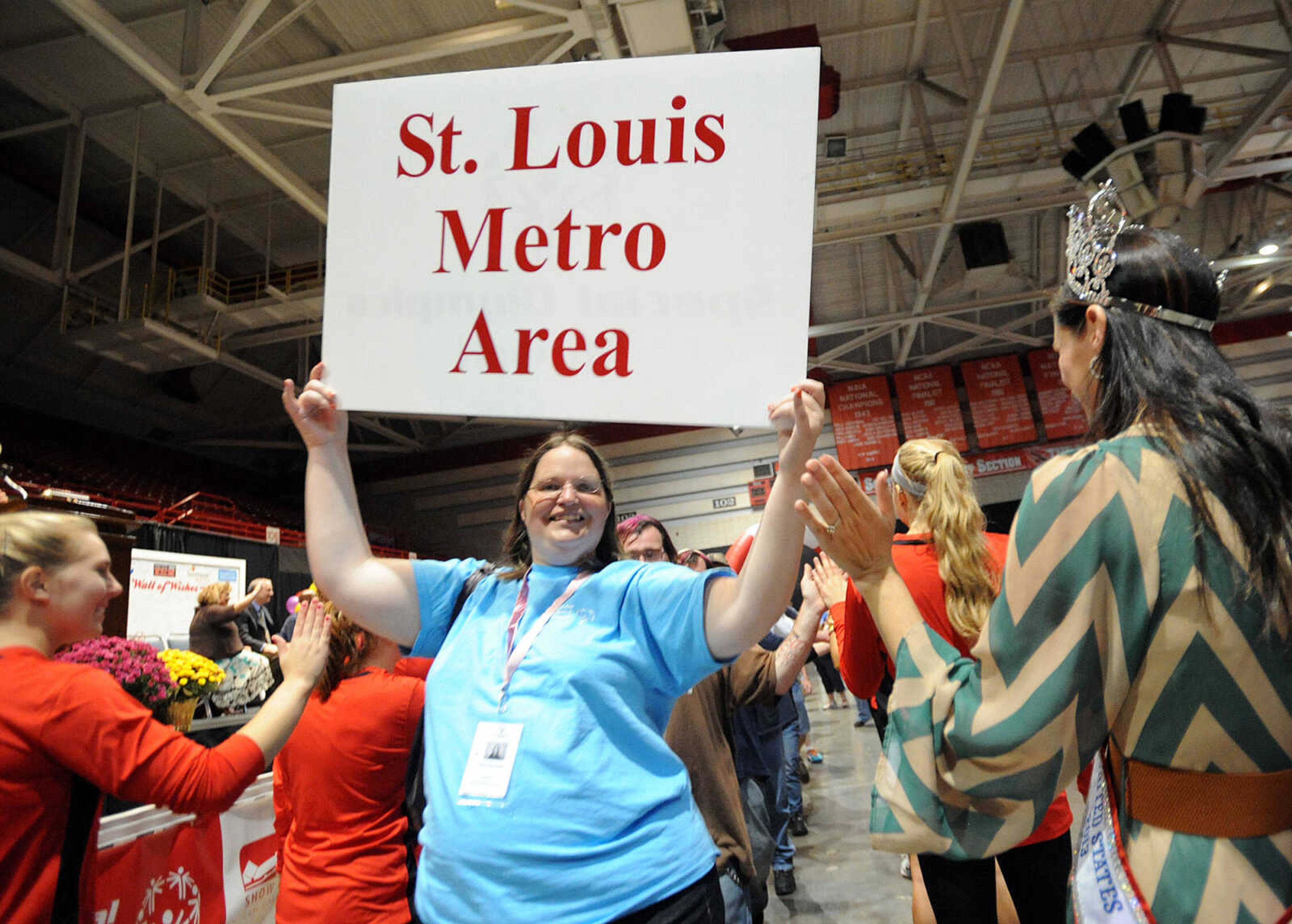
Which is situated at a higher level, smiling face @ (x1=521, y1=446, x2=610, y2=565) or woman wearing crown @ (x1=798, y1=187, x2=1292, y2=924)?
smiling face @ (x1=521, y1=446, x2=610, y2=565)

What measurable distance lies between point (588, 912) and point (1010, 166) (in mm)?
10803

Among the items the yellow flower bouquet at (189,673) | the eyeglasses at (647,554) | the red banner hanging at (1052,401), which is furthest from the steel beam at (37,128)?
the red banner hanging at (1052,401)

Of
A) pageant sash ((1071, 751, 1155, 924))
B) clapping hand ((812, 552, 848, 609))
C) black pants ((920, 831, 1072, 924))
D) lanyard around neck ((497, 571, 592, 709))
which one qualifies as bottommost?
black pants ((920, 831, 1072, 924))

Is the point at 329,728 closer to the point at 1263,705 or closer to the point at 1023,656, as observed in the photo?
the point at 1023,656

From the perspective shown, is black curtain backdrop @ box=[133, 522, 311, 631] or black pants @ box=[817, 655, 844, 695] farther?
black pants @ box=[817, 655, 844, 695]

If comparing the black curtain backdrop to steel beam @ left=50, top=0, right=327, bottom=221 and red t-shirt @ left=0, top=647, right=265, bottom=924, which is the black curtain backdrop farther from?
red t-shirt @ left=0, top=647, right=265, bottom=924

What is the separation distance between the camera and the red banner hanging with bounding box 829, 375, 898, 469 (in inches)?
570

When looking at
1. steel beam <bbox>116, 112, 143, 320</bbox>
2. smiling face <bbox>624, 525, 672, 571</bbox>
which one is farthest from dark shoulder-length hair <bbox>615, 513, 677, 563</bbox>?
steel beam <bbox>116, 112, 143, 320</bbox>

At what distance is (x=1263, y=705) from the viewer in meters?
0.80

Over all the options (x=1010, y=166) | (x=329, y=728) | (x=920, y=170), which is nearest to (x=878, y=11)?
(x=920, y=170)

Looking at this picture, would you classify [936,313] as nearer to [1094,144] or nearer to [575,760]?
A: [1094,144]

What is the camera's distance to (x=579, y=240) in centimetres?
145

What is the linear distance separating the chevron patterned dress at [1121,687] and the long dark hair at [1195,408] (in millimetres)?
20

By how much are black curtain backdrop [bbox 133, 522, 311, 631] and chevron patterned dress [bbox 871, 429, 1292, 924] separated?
867 cm
